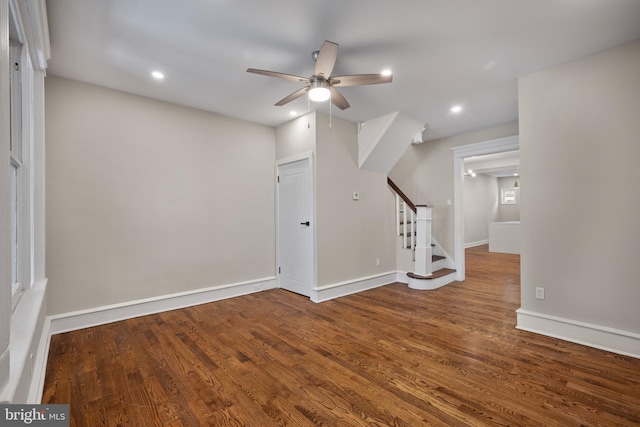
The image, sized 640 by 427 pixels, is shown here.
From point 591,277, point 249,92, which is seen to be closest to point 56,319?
point 249,92

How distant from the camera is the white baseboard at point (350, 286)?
12.9 ft

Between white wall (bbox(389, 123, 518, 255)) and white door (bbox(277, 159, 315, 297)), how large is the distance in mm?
2575

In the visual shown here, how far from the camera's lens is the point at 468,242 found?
938 cm

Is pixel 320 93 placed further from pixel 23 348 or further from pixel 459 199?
pixel 459 199

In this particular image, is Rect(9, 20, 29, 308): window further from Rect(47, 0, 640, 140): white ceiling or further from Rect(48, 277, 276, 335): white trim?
Rect(48, 277, 276, 335): white trim

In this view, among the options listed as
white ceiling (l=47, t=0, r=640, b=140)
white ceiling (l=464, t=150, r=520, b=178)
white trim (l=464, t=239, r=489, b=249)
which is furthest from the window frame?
white trim (l=464, t=239, r=489, b=249)

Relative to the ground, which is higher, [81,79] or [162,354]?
[81,79]

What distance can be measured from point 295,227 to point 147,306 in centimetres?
212

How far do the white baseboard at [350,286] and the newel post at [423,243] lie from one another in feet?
1.72

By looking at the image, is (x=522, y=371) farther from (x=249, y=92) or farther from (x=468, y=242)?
(x=468, y=242)

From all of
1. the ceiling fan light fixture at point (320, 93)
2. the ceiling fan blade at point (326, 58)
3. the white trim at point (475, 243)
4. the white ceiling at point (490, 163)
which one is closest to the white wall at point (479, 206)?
the white trim at point (475, 243)

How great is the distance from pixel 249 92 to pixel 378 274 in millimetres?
3302

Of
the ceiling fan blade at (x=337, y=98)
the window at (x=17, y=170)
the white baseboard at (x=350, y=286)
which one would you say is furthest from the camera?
the white baseboard at (x=350, y=286)

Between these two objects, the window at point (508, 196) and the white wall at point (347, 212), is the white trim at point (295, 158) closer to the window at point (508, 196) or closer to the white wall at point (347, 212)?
the white wall at point (347, 212)
